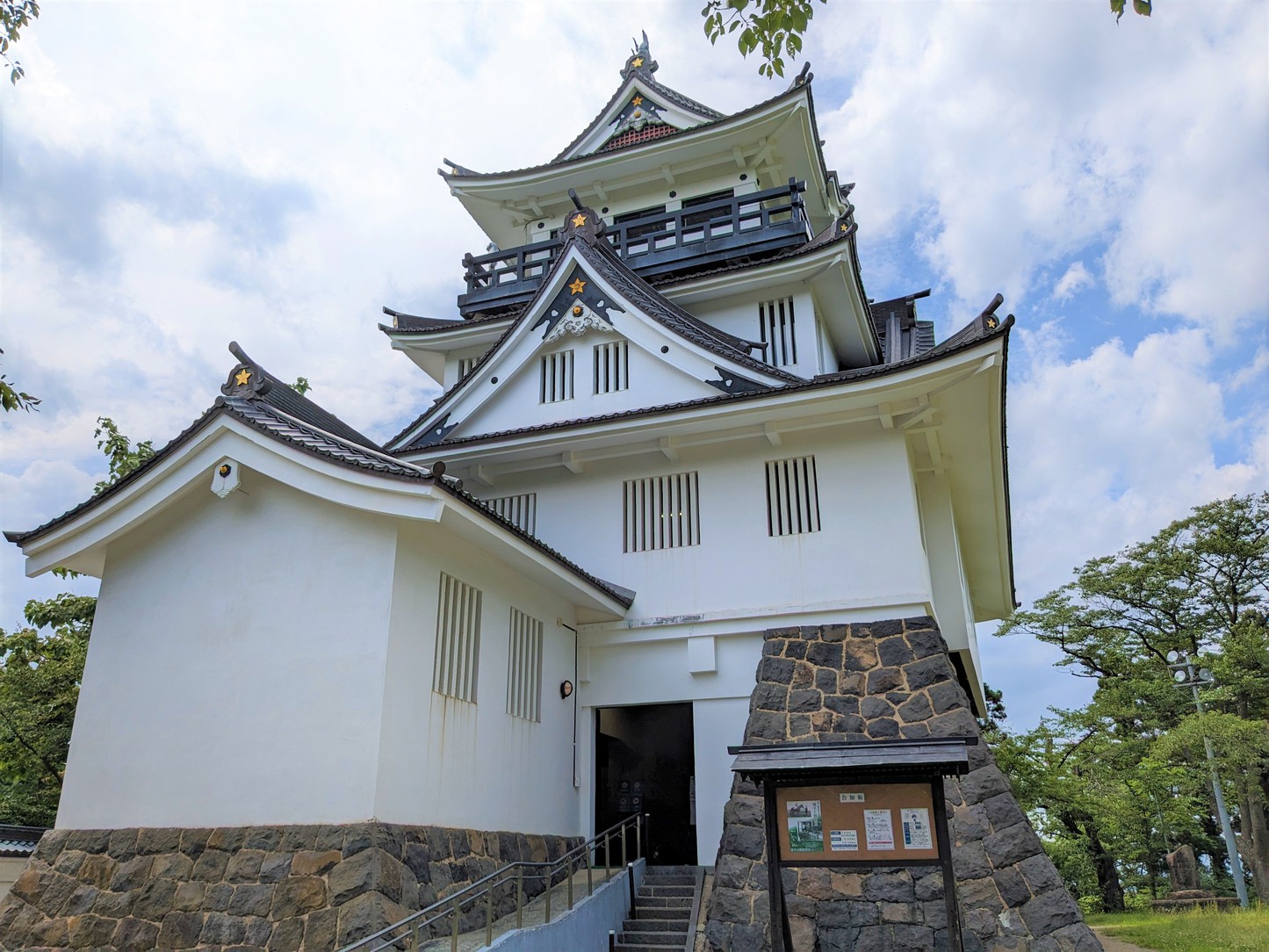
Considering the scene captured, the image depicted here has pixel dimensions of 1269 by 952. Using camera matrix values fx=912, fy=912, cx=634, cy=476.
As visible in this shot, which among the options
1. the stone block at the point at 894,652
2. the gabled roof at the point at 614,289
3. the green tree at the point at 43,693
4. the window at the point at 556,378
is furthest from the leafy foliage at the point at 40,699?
the stone block at the point at 894,652

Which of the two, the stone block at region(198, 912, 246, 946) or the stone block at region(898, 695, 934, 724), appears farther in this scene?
the stone block at region(898, 695, 934, 724)

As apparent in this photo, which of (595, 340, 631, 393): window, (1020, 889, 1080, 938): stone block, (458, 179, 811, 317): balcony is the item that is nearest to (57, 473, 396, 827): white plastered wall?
(595, 340, 631, 393): window

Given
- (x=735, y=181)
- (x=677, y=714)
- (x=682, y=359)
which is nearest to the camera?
(x=682, y=359)

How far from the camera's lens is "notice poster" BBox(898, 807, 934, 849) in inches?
284

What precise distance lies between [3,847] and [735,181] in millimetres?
16057

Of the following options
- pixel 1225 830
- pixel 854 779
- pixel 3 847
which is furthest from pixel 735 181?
pixel 1225 830

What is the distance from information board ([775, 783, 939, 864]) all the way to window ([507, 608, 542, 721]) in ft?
12.9

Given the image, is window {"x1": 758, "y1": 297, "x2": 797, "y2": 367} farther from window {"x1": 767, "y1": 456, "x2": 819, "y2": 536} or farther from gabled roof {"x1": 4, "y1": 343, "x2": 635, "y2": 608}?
gabled roof {"x1": 4, "y1": 343, "x2": 635, "y2": 608}

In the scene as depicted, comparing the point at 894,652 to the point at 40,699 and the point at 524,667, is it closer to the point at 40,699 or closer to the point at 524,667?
the point at 524,667

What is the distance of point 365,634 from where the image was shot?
8.43 m

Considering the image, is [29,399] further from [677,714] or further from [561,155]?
[561,155]

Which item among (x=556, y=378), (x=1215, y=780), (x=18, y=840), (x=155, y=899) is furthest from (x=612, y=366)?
(x=1215, y=780)

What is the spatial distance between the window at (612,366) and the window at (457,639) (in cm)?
473

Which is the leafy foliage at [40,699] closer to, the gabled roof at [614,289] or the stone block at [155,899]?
the gabled roof at [614,289]
